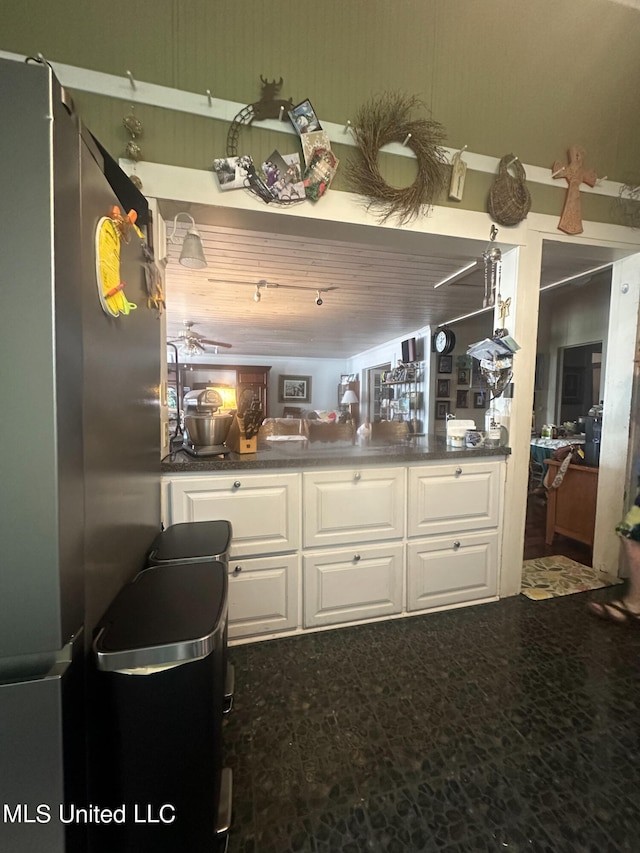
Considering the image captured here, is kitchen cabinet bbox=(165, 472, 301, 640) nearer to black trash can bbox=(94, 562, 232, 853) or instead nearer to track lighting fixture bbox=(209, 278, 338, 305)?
black trash can bbox=(94, 562, 232, 853)

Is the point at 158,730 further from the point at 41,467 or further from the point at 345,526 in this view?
the point at 345,526

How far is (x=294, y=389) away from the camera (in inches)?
319

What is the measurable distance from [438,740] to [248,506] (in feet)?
3.57

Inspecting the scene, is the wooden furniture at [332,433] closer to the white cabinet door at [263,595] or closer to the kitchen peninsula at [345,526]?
the kitchen peninsula at [345,526]

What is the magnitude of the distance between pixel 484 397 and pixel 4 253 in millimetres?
5331

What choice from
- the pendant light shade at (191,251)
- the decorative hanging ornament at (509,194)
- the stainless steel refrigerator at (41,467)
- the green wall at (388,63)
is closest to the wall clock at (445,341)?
the green wall at (388,63)

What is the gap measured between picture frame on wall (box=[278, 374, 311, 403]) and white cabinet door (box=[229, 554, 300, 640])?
6620 mm

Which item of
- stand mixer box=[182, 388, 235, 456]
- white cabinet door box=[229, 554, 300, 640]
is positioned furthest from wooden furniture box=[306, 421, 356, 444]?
white cabinet door box=[229, 554, 300, 640]

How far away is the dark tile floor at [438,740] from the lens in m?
0.90

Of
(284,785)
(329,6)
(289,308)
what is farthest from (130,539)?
(289,308)

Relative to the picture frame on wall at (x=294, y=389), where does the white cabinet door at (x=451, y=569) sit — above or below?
below

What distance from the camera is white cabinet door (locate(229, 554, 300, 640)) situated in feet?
5.10

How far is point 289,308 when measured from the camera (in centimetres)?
379

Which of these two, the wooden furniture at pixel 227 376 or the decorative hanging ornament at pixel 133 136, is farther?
the wooden furniture at pixel 227 376
